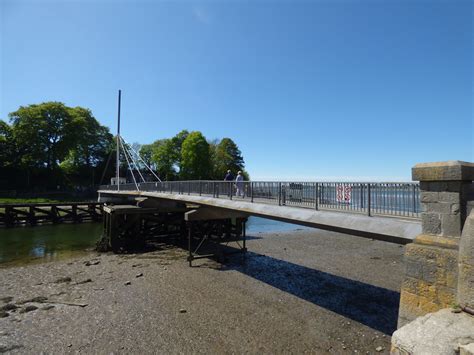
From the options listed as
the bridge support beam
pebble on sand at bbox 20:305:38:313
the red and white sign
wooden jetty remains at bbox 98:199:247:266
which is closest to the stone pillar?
the red and white sign

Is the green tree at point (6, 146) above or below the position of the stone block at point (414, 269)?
above

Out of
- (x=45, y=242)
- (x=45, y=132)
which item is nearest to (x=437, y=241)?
(x=45, y=242)

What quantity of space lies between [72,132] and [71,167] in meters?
8.35

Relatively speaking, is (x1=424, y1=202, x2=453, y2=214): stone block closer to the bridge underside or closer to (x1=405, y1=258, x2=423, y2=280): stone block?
the bridge underside

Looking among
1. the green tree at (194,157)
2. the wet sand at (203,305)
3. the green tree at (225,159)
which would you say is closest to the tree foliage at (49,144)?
the green tree at (194,157)

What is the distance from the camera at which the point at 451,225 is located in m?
4.60

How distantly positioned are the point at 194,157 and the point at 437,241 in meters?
54.3

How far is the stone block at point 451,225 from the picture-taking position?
177 inches


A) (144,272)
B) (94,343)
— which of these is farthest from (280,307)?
(144,272)

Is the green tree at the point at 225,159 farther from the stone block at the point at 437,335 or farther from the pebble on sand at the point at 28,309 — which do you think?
the stone block at the point at 437,335

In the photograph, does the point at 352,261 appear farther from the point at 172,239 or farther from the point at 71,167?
the point at 71,167

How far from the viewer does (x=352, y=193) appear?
23.1ft

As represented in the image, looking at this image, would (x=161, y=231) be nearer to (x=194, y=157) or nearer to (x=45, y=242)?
(x=45, y=242)

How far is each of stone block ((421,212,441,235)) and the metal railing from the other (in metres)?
0.87
